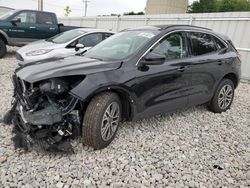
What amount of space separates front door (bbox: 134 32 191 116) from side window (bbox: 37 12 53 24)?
302 inches

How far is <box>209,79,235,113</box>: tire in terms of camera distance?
16.4 ft

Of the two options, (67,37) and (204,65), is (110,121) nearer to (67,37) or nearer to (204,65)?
(204,65)

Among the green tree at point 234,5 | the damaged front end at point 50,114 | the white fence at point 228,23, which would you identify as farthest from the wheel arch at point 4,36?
the green tree at point 234,5

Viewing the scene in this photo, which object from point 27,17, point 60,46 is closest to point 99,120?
point 60,46

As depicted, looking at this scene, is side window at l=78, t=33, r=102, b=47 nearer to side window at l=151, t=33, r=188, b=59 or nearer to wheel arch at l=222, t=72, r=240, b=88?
side window at l=151, t=33, r=188, b=59

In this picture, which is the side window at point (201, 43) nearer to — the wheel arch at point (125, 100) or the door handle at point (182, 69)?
the door handle at point (182, 69)

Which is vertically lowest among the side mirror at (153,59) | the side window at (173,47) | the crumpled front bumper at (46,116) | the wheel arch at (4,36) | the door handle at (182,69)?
the wheel arch at (4,36)

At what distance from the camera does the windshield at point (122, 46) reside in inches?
149

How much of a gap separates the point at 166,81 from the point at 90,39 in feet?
15.8

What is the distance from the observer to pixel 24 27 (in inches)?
389

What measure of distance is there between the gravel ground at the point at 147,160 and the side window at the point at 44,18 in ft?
22.1

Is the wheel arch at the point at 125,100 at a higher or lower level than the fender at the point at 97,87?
lower

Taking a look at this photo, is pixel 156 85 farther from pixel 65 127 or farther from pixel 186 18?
pixel 186 18

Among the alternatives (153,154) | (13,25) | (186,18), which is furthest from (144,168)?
(186,18)
